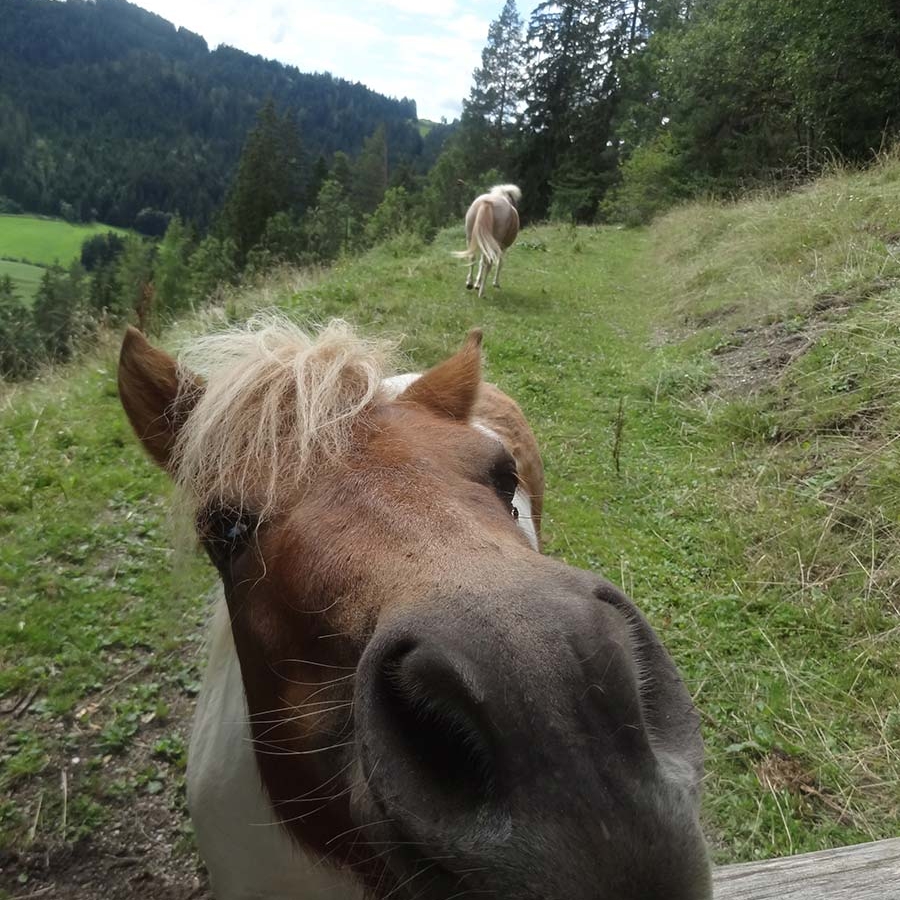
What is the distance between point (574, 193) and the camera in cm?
4075

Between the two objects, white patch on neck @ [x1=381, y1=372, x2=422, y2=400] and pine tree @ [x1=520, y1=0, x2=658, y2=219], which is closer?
white patch on neck @ [x1=381, y1=372, x2=422, y2=400]

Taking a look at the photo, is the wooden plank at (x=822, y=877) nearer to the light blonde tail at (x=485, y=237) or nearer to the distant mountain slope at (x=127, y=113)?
the light blonde tail at (x=485, y=237)

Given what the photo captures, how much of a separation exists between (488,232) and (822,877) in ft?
43.1

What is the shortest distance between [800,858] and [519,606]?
1723 mm

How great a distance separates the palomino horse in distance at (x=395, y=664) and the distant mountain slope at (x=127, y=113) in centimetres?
7369

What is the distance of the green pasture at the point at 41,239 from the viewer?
5412 centimetres

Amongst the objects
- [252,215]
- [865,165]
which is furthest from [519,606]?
[252,215]

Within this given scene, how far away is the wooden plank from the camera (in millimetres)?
1968

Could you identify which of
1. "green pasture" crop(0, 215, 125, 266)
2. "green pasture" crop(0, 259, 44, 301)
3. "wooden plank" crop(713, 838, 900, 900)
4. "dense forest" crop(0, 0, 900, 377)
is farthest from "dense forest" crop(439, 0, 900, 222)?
"green pasture" crop(0, 215, 125, 266)

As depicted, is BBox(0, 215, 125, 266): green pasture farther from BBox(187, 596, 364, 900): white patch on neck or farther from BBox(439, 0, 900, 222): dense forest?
BBox(187, 596, 364, 900): white patch on neck

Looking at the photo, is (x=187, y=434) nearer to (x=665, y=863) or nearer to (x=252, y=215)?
(x=665, y=863)

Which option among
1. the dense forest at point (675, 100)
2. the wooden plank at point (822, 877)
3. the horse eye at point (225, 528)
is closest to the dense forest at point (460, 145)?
the dense forest at point (675, 100)

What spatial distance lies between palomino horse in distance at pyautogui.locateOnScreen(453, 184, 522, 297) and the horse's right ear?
37.3 ft

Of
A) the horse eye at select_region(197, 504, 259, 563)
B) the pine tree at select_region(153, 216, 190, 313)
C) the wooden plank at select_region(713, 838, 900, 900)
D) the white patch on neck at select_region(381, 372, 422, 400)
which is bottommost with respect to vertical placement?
the pine tree at select_region(153, 216, 190, 313)
